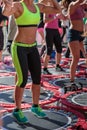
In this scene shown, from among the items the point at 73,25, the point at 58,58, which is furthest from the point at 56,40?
the point at 73,25

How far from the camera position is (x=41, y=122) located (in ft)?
15.5

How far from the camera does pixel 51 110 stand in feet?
17.3

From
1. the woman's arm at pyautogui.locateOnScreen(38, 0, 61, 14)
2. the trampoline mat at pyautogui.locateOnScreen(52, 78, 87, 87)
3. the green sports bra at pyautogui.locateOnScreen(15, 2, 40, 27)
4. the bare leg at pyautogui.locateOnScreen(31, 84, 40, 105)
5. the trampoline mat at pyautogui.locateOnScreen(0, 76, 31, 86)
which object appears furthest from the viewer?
the trampoline mat at pyautogui.locateOnScreen(0, 76, 31, 86)

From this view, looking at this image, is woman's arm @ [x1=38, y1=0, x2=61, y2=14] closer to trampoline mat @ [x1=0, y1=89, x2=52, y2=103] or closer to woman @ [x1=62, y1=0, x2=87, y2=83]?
woman @ [x1=62, y1=0, x2=87, y2=83]

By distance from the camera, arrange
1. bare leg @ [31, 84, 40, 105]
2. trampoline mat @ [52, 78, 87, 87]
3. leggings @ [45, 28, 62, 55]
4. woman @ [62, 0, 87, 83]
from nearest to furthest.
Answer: bare leg @ [31, 84, 40, 105]
woman @ [62, 0, 87, 83]
trampoline mat @ [52, 78, 87, 87]
leggings @ [45, 28, 62, 55]

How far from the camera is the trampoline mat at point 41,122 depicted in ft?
14.8

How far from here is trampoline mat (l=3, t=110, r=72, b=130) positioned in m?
4.52

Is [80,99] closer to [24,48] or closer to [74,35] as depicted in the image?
[74,35]

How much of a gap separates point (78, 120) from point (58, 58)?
3744 millimetres

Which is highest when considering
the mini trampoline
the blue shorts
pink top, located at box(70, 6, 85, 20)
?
pink top, located at box(70, 6, 85, 20)

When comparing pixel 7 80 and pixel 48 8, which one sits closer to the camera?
pixel 48 8

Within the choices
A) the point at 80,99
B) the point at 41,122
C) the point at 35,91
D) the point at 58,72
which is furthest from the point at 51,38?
the point at 41,122

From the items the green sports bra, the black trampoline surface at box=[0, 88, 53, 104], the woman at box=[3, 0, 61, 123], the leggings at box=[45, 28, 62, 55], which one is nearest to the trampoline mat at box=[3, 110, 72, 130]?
the woman at box=[3, 0, 61, 123]

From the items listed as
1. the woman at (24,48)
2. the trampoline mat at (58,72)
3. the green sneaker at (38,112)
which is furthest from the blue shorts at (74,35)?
the trampoline mat at (58,72)
